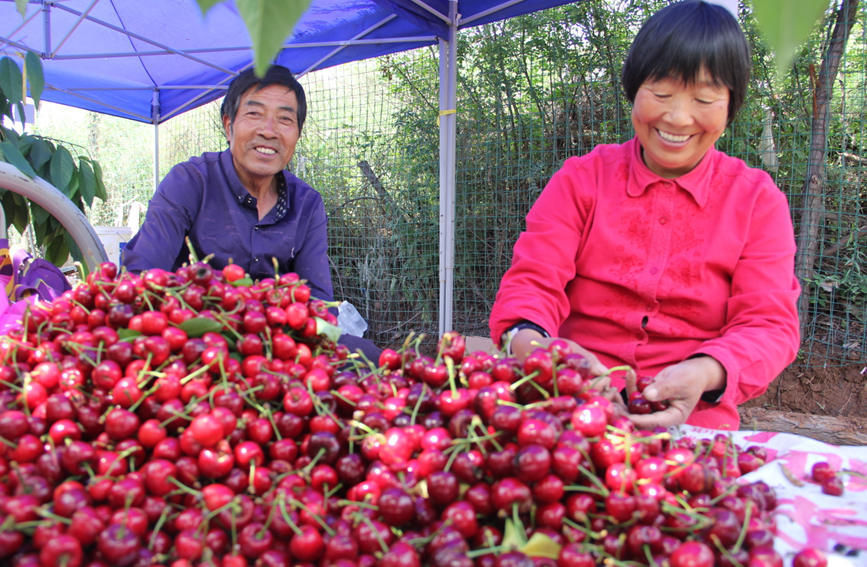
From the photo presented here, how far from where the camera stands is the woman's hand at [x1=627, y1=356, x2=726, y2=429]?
1.17 m

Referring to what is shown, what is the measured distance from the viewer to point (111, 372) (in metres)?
0.88

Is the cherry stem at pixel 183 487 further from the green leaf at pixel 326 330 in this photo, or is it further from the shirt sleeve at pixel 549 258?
the shirt sleeve at pixel 549 258

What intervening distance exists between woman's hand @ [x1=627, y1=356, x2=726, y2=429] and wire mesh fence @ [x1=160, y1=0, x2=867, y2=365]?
278cm

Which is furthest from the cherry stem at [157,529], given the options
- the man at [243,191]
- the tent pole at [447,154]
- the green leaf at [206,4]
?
the tent pole at [447,154]

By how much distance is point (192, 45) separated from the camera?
4574 millimetres

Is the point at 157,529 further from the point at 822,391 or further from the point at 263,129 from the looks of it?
the point at 822,391

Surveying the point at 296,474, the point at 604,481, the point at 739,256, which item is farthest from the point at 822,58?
the point at 296,474

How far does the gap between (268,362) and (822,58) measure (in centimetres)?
393

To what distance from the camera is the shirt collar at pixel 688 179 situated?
1.63 meters

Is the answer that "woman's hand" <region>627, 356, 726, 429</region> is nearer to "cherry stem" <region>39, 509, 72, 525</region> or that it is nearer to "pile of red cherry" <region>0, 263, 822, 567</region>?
"pile of red cherry" <region>0, 263, 822, 567</region>

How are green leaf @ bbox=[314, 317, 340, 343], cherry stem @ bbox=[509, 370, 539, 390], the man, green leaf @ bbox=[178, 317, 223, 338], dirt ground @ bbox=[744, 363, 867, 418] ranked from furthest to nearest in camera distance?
dirt ground @ bbox=[744, 363, 867, 418], the man, green leaf @ bbox=[314, 317, 340, 343], green leaf @ bbox=[178, 317, 223, 338], cherry stem @ bbox=[509, 370, 539, 390]

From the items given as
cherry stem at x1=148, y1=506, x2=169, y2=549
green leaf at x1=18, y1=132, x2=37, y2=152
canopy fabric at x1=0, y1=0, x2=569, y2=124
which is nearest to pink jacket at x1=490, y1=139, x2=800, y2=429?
cherry stem at x1=148, y1=506, x2=169, y2=549

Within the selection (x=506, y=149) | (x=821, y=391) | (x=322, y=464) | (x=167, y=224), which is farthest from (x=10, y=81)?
(x=821, y=391)

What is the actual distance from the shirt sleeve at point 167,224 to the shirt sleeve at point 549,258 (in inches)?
48.8
